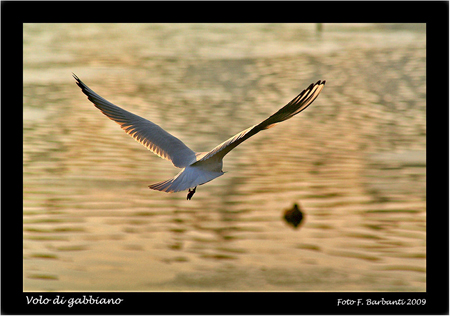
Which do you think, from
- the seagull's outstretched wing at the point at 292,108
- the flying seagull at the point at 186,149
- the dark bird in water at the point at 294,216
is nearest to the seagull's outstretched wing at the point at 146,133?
the flying seagull at the point at 186,149

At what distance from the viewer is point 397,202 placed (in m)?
7.28

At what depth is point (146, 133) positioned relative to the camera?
651 centimetres

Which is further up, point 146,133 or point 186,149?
point 146,133

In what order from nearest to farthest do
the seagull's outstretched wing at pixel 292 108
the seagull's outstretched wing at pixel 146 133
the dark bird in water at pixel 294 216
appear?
the seagull's outstretched wing at pixel 292 108 → the seagull's outstretched wing at pixel 146 133 → the dark bird in water at pixel 294 216

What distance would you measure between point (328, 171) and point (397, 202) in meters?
1.14

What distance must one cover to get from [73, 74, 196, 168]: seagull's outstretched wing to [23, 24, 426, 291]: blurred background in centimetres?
81

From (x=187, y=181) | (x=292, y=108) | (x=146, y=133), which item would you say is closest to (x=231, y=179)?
(x=146, y=133)

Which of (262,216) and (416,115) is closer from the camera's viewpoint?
(262,216)

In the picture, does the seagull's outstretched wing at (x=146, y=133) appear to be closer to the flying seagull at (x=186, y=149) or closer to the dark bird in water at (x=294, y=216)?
the flying seagull at (x=186, y=149)

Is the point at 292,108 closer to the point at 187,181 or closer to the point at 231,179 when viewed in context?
the point at 187,181

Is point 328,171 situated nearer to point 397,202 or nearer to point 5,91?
point 397,202

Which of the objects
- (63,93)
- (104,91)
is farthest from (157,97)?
(63,93)

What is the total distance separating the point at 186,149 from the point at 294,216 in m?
1.40

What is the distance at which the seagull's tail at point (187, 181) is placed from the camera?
5512 mm
